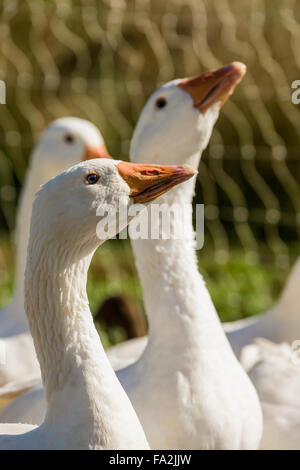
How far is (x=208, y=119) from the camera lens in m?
2.66

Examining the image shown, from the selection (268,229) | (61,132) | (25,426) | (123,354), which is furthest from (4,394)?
(268,229)

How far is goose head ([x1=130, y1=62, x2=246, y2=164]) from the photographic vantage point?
2.62 metres

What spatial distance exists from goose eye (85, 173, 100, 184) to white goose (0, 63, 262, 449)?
0.76 meters

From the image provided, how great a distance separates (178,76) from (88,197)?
762 cm

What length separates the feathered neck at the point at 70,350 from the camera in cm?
186

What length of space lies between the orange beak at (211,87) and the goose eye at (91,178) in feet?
2.72

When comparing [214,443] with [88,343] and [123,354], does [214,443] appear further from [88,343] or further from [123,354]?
[123,354]

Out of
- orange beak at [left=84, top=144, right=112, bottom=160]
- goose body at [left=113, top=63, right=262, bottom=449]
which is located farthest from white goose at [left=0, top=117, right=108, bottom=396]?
goose body at [left=113, top=63, right=262, bottom=449]

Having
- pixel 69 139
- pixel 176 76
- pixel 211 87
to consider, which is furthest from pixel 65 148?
pixel 176 76

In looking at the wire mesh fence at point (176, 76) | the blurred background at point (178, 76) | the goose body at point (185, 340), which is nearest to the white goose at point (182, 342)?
the goose body at point (185, 340)

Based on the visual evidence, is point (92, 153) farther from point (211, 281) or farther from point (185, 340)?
point (211, 281)

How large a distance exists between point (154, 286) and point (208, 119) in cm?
55

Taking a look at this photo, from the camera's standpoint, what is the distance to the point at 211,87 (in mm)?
2627

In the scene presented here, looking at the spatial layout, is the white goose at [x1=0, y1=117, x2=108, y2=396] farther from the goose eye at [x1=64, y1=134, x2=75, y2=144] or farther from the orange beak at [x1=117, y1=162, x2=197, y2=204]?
the orange beak at [x1=117, y1=162, x2=197, y2=204]
